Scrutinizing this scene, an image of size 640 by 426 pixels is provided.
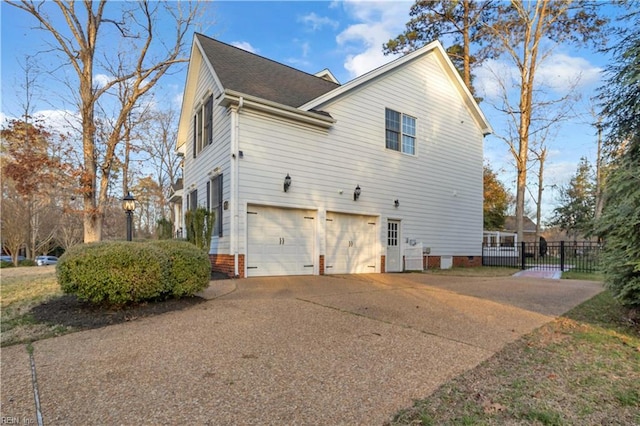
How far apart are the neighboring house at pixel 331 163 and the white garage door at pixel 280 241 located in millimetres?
30

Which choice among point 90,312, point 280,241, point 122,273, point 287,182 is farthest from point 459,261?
point 90,312

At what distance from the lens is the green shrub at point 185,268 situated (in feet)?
18.6

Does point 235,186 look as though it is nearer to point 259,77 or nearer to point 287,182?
point 287,182

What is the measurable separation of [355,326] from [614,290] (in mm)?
3457

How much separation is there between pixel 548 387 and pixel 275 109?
8.52 metres

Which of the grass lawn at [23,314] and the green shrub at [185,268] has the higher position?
the green shrub at [185,268]

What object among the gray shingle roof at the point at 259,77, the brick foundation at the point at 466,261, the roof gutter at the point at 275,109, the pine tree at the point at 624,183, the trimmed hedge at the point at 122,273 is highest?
the gray shingle roof at the point at 259,77

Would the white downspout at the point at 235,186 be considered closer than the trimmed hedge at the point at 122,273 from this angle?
No

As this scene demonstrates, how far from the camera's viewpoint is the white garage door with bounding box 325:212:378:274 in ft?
36.0

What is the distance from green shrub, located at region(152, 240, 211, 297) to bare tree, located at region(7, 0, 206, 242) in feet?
32.2

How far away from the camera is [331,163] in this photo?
35.8 feet

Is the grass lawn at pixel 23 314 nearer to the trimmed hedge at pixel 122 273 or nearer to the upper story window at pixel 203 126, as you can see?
the trimmed hedge at pixel 122 273

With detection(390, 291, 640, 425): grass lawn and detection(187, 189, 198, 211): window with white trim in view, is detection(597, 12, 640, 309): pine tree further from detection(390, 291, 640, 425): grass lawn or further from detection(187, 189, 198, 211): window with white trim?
detection(187, 189, 198, 211): window with white trim

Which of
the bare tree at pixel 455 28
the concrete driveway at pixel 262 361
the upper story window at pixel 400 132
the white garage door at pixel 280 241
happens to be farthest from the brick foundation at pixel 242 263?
the bare tree at pixel 455 28
